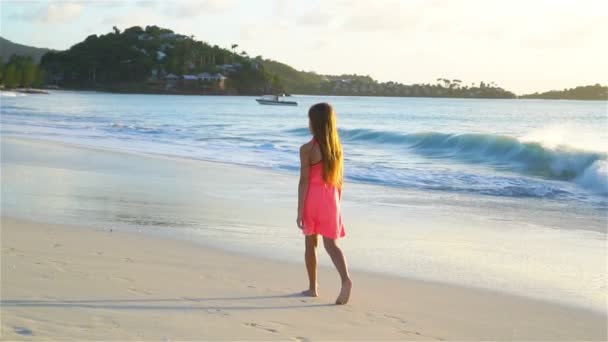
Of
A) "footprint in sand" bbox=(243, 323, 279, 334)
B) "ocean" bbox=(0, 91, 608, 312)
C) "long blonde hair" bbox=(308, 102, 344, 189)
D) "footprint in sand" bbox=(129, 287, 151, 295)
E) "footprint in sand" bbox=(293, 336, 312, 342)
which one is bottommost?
"ocean" bbox=(0, 91, 608, 312)

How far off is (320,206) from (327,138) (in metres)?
0.53

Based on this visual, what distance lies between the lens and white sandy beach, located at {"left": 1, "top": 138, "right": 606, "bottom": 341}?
452 cm


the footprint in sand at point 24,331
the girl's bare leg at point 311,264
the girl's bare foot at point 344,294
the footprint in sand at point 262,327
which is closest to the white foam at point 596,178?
the girl's bare leg at point 311,264

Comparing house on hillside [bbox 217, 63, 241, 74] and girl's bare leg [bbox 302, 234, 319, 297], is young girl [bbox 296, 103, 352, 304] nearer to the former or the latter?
girl's bare leg [bbox 302, 234, 319, 297]

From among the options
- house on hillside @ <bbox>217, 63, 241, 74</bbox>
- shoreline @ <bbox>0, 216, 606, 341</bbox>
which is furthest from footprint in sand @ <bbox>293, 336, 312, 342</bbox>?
house on hillside @ <bbox>217, 63, 241, 74</bbox>

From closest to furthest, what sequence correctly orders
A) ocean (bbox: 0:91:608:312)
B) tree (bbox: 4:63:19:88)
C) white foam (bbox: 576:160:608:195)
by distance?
ocean (bbox: 0:91:608:312) < white foam (bbox: 576:160:608:195) < tree (bbox: 4:63:19:88)

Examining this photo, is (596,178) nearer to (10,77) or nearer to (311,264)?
(311,264)

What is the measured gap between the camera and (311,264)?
18.4 ft

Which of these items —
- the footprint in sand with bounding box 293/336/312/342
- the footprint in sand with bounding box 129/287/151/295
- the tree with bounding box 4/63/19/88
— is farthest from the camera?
the tree with bounding box 4/63/19/88

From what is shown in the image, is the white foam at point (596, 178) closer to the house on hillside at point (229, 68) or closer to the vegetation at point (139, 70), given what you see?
the vegetation at point (139, 70)

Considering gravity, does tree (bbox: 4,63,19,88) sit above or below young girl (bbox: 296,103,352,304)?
above

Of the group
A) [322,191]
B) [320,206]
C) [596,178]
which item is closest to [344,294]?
[320,206]

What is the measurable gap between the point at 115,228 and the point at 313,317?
3.74m

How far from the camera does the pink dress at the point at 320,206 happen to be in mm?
5500
